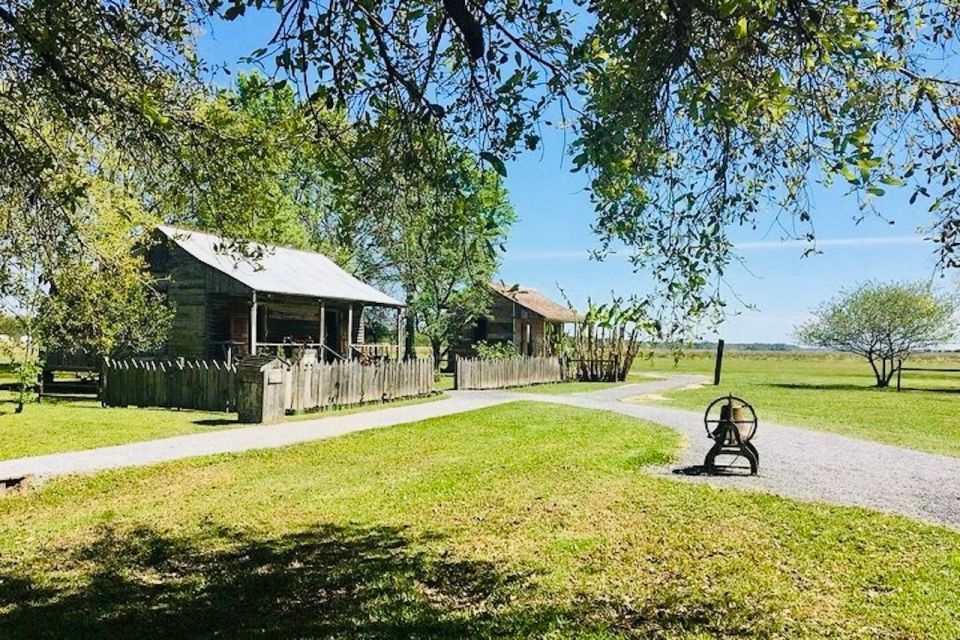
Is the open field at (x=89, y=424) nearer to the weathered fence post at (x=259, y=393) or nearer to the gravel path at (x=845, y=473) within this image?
the weathered fence post at (x=259, y=393)

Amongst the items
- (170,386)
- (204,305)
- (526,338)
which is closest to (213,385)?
(170,386)

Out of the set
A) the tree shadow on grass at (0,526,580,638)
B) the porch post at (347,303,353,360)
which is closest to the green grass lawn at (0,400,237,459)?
the tree shadow on grass at (0,526,580,638)

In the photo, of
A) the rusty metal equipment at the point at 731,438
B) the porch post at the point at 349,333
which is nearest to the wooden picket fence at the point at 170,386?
the porch post at the point at 349,333

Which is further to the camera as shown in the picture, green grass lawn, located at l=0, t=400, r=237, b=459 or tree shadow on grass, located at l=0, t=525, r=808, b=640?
green grass lawn, located at l=0, t=400, r=237, b=459

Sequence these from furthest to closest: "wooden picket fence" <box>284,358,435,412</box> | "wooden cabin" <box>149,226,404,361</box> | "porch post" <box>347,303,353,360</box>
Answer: "porch post" <box>347,303,353,360</box> < "wooden cabin" <box>149,226,404,361</box> < "wooden picket fence" <box>284,358,435,412</box>

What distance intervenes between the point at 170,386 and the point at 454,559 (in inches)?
635

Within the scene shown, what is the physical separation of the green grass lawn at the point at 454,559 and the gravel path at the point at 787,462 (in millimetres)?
821

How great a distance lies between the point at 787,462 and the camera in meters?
12.9

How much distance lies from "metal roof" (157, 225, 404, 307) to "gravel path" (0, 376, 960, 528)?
237 inches

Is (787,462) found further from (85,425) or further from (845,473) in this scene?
(85,425)

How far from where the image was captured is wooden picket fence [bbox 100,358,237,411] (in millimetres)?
20391

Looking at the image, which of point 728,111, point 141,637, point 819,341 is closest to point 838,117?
point 728,111

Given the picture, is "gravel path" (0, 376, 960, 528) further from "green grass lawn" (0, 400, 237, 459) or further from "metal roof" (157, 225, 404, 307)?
"metal roof" (157, 225, 404, 307)

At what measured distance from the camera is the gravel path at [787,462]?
10.2 metres
